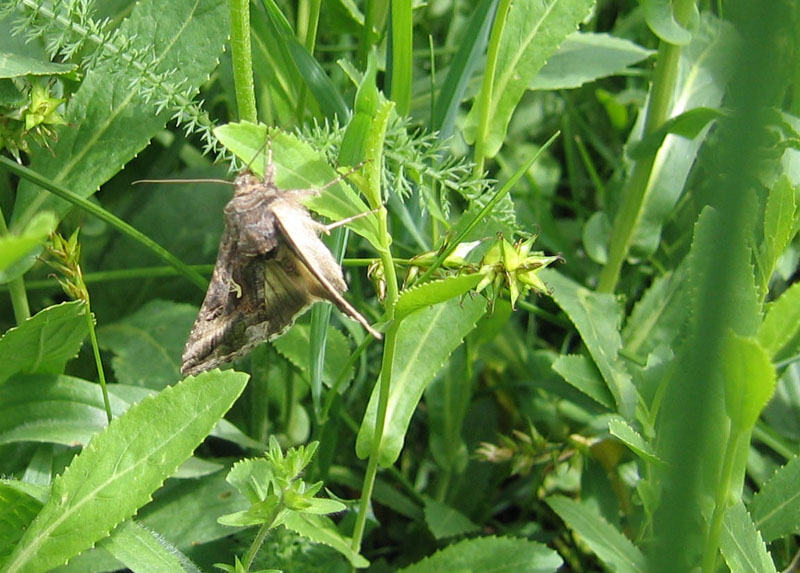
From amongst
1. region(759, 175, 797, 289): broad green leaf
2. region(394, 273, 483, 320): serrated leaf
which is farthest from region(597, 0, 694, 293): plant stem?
region(394, 273, 483, 320): serrated leaf

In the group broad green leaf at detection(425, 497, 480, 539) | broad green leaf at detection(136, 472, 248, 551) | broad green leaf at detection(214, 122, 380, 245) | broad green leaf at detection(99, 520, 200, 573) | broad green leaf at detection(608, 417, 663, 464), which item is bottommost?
broad green leaf at detection(425, 497, 480, 539)

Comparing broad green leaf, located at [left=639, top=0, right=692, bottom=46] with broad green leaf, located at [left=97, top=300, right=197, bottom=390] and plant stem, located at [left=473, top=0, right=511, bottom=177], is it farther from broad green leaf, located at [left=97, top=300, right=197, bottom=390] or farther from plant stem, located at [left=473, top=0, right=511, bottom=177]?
broad green leaf, located at [left=97, top=300, right=197, bottom=390]

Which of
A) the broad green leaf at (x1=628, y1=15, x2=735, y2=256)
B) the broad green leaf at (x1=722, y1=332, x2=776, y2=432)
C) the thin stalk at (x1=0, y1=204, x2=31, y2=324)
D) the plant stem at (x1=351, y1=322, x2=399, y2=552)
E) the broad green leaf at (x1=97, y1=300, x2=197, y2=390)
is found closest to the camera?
the broad green leaf at (x1=722, y1=332, x2=776, y2=432)

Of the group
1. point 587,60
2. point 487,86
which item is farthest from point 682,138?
point 487,86

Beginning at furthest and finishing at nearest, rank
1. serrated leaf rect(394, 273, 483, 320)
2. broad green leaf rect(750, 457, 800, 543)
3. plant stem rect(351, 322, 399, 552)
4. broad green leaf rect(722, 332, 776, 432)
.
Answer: broad green leaf rect(750, 457, 800, 543), plant stem rect(351, 322, 399, 552), serrated leaf rect(394, 273, 483, 320), broad green leaf rect(722, 332, 776, 432)

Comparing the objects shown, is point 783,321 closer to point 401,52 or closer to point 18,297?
point 401,52

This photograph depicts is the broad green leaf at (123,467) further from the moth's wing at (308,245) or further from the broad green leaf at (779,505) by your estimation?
the broad green leaf at (779,505)
